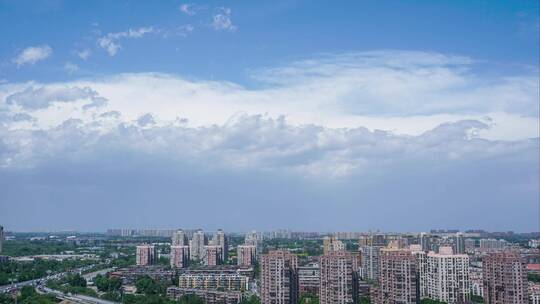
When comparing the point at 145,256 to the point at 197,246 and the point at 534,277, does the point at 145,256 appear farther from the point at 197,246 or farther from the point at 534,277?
the point at 534,277

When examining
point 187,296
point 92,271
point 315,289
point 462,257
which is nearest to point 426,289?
point 462,257

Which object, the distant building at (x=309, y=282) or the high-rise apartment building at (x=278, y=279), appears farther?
the distant building at (x=309, y=282)

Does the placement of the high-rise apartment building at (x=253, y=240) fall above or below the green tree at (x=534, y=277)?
above

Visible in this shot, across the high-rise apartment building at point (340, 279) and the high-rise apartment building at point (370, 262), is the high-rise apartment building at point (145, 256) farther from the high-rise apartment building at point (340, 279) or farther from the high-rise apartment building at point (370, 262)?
the high-rise apartment building at point (340, 279)

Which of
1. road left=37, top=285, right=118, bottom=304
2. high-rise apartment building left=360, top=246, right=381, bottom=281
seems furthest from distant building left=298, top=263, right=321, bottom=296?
road left=37, top=285, right=118, bottom=304

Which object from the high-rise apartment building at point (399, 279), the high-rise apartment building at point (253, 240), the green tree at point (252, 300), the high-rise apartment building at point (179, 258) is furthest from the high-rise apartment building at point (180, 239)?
the high-rise apartment building at point (399, 279)
